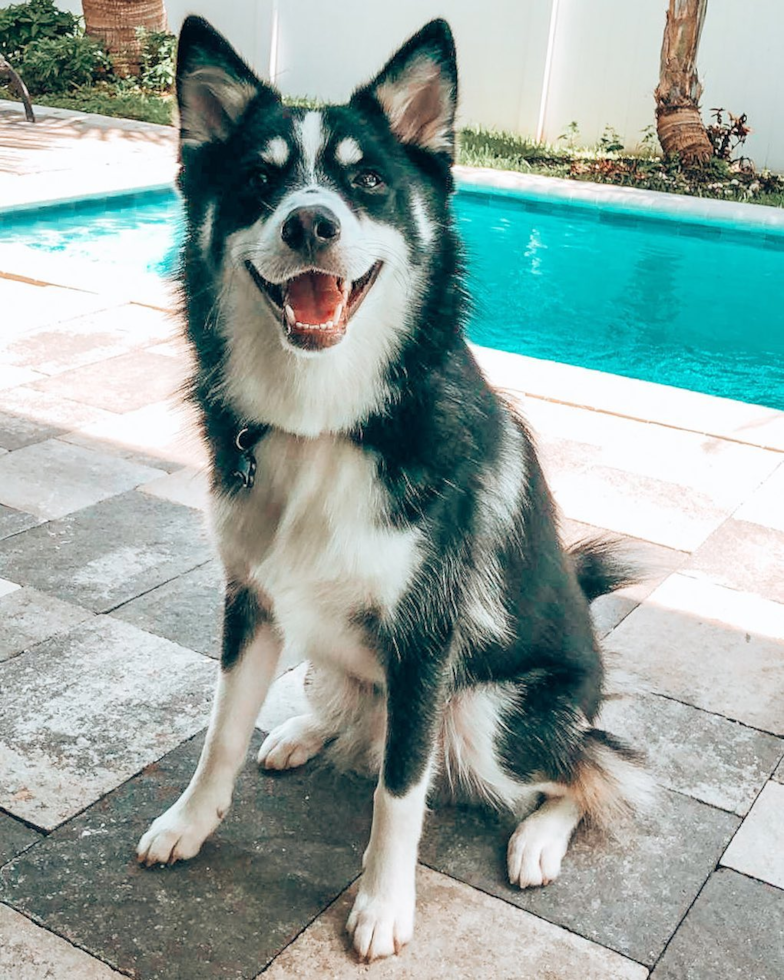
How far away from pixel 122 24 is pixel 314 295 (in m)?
11.7

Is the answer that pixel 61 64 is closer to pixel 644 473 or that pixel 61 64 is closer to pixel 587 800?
pixel 644 473

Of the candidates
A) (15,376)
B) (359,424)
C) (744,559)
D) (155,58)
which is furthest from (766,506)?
(155,58)

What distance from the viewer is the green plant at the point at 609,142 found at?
36.6ft

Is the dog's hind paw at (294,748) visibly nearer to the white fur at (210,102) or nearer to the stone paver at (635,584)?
the stone paver at (635,584)

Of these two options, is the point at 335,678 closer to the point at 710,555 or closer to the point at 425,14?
the point at 710,555

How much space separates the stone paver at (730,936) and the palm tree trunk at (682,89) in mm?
9157

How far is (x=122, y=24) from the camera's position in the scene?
1193 centimetres

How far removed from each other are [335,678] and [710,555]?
162 centimetres

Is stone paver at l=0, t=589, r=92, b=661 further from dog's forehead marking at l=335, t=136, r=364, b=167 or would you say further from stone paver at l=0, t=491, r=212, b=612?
dog's forehead marking at l=335, t=136, r=364, b=167

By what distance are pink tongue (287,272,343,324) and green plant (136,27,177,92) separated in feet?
36.6

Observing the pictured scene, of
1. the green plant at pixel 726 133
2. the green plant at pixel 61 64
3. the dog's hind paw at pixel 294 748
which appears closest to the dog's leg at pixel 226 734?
the dog's hind paw at pixel 294 748

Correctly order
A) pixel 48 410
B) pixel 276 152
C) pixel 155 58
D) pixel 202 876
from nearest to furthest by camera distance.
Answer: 1. pixel 276 152
2. pixel 202 876
3. pixel 48 410
4. pixel 155 58

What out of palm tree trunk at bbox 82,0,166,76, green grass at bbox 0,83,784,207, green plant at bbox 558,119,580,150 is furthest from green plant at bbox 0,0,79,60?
green plant at bbox 558,119,580,150

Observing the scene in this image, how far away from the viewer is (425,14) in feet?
40.2
